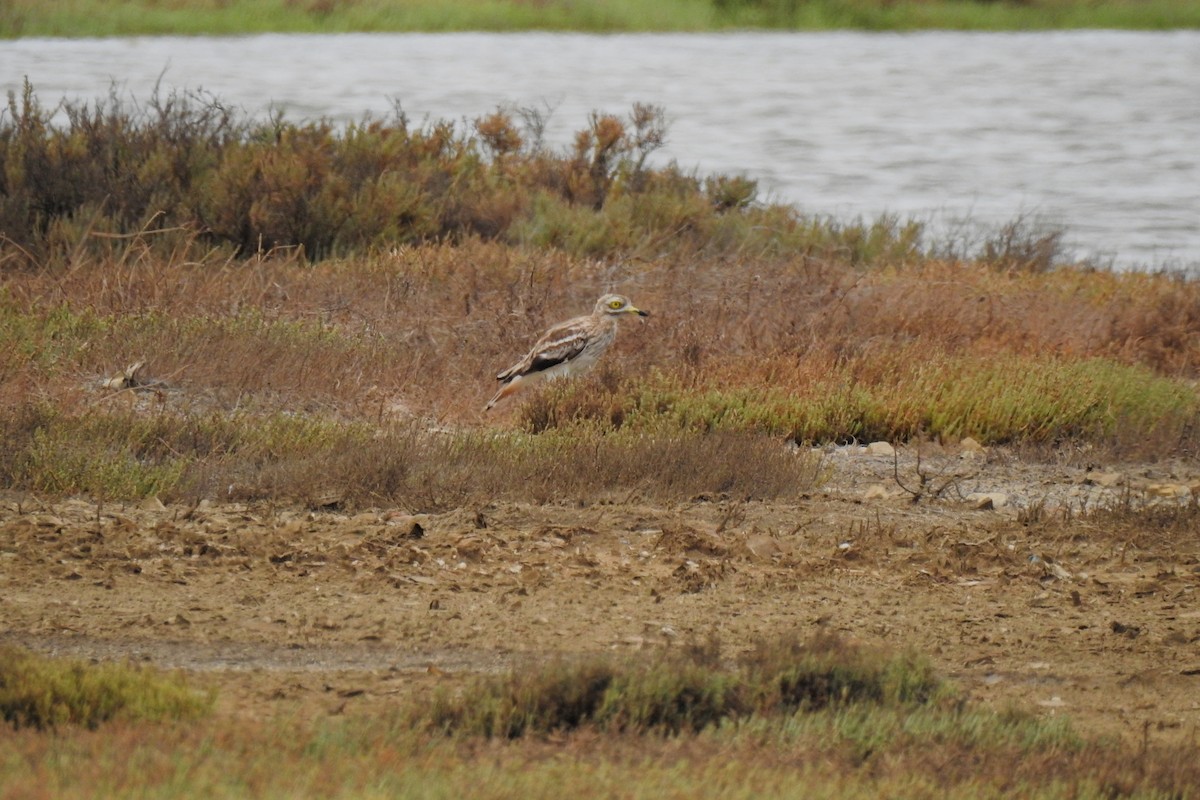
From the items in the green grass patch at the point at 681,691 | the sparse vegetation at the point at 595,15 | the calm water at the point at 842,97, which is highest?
the sparse vegetation at the point at 595,15

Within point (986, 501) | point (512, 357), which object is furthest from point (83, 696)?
point (512, 357)

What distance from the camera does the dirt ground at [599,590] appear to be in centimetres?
568

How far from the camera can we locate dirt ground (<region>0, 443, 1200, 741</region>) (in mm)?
5680

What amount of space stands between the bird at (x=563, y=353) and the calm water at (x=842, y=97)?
343 inches

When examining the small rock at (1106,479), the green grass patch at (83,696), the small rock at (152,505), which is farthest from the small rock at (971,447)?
the green grass patch at (83,696)

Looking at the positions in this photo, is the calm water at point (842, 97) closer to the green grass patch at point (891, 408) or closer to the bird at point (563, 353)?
the green grass patch at point (891, 408)

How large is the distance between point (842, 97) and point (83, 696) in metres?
39.3

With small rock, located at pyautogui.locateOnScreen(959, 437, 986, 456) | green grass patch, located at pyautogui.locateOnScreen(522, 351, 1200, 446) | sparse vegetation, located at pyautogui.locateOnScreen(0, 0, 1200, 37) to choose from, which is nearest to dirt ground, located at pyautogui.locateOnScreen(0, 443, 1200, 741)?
small rock, located at pyautogui.locateOnScreen(959, 437, 986, 456)

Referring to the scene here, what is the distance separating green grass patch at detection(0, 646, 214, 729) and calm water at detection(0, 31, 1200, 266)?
1463 cm

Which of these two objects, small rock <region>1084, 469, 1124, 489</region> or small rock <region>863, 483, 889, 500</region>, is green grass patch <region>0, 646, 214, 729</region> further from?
small rock <region>1084, 469, 1124, 489</region>

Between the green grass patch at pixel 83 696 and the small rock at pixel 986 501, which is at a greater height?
the green grass patch at pixel 83 696

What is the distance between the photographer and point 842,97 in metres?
42.0

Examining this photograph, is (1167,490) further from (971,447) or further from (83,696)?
(83,696)

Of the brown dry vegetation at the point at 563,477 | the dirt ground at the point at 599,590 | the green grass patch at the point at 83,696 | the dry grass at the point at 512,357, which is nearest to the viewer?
the green grass patch at the point at 83,696
